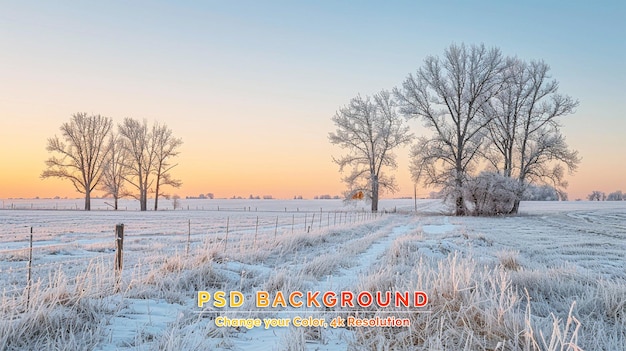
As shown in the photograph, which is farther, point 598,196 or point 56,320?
point 598,196

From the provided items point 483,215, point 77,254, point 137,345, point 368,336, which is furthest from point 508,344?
point 483,215

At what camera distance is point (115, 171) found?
172 ft

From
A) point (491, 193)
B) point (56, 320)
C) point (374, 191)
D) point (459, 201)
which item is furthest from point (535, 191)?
point (56, 320)

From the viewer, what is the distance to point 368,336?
4066mm

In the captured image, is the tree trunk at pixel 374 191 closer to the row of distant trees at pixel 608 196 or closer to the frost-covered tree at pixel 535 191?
the frost-covered tree at pixel 535 191

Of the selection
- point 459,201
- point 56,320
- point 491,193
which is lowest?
point 56,320

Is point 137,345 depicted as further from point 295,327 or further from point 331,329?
point 331,329

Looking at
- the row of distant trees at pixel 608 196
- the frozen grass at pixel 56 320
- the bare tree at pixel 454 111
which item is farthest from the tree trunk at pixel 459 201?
the row of distant trees at pixel 608 196

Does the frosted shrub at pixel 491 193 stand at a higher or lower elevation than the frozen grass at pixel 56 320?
higher

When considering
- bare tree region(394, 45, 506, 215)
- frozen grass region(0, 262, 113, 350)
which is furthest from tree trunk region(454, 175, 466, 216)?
frozen grass region(0, 262, 113, 350)

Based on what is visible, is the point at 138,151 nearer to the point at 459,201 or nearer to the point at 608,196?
the point at 459,201

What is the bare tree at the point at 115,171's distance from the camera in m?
50.4

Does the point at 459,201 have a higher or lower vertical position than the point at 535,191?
lower

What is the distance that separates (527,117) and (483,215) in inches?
422
